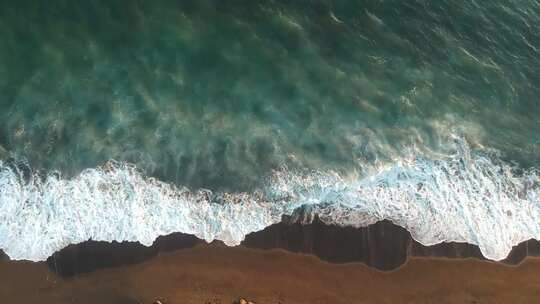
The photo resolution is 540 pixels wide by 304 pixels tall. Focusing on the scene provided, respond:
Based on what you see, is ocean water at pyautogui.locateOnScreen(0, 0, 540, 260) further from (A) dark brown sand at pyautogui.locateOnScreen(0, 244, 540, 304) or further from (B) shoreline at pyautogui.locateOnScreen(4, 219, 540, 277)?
(A) dark brown sand at pyautogui.locateOnScreen(0, 244, 540, 304)

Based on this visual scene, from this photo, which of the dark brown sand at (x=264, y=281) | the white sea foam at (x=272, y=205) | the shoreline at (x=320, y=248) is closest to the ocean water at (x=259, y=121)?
the white sea foam at (x=272, y=205)

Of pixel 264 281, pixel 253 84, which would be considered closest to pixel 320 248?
pixel 264 281

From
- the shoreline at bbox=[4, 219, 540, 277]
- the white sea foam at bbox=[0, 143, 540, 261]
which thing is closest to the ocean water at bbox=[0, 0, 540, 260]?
the white sea foam at bbox=[0, 143, 540, 261]

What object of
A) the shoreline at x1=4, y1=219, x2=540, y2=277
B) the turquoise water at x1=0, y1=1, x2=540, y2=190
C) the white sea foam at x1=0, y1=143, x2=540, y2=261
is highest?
the turquoise water at x1=0, y1=1, x2=540, y2=190

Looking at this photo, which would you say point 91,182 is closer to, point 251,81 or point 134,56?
point 134,56

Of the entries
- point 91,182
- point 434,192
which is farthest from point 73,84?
point 434,192

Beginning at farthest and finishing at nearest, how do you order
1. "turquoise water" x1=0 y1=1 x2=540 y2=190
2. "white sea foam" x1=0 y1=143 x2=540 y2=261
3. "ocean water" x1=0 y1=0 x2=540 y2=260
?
"turquoise water" x1=0 y1=1 x2=540 y2=190
"ocean water" x1=0 y1=0 x2=540 y2=260
"white sea foam" x1=0 y1=143 x2=540 y2=261
